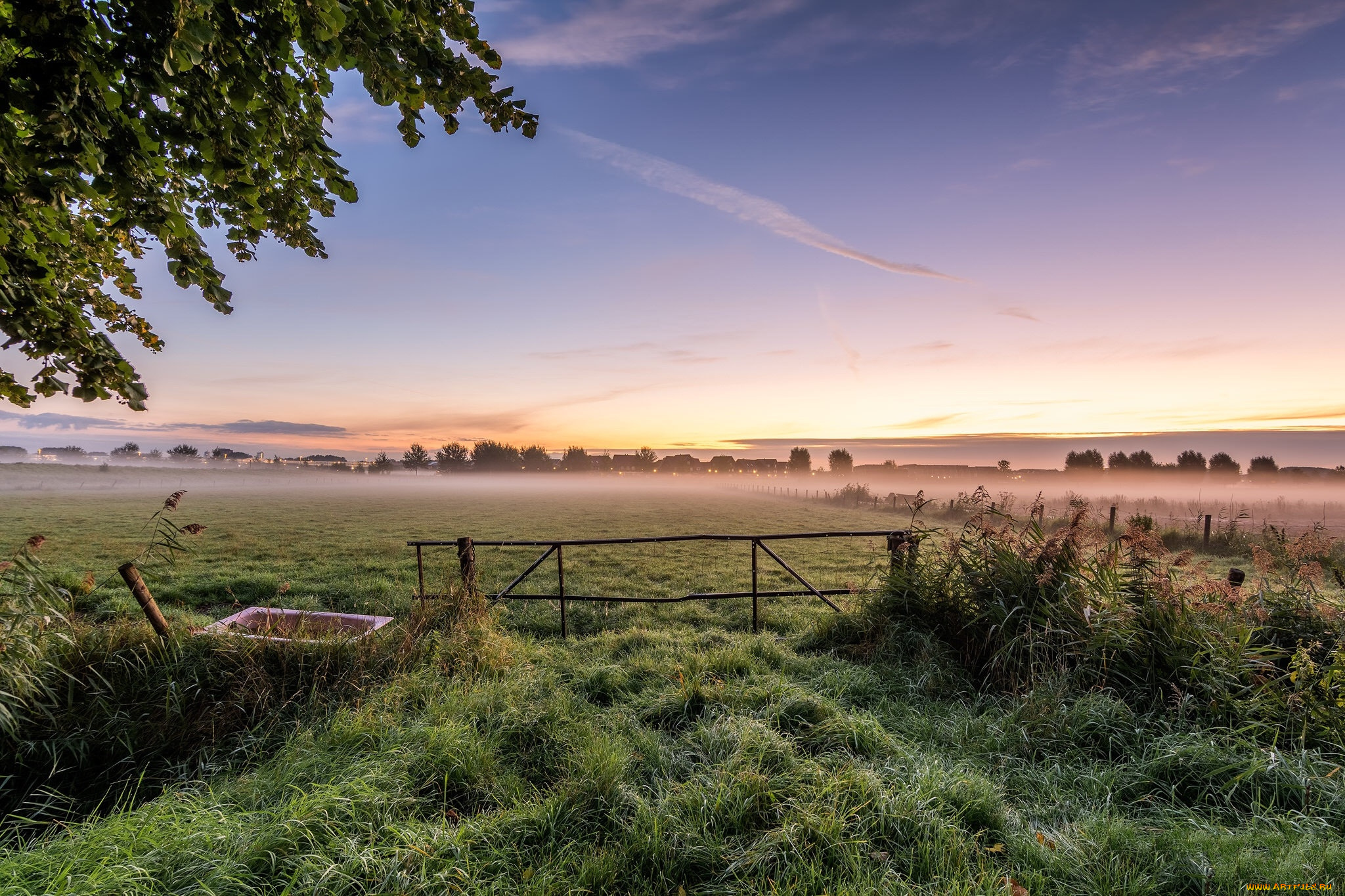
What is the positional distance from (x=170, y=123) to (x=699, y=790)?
17.9ft

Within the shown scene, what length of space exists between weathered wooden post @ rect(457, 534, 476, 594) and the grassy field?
836mm

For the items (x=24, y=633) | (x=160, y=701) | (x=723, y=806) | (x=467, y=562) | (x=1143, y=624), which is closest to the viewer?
(x=723, y=806)

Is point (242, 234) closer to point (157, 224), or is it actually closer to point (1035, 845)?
point (157, 224)

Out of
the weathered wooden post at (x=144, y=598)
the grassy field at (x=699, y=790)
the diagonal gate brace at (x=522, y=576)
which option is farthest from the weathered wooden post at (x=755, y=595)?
the weathered wooden post at (x=144, y=598)

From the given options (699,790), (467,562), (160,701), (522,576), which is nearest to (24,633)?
(160,701)

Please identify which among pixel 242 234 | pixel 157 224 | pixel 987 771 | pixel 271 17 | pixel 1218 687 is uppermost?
pixel 271 17

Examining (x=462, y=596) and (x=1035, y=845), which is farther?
(x=462, y=596)

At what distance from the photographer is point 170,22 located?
2.79 m

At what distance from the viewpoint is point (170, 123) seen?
3266mm

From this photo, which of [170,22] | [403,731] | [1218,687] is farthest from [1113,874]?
[170,22]

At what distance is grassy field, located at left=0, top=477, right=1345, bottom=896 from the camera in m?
2.50

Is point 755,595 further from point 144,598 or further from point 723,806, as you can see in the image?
point 144,598

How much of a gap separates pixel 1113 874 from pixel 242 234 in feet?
26.7

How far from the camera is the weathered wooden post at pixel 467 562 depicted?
22.1 feet
